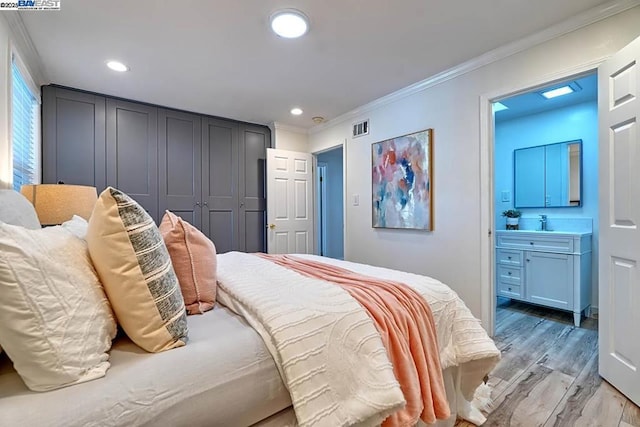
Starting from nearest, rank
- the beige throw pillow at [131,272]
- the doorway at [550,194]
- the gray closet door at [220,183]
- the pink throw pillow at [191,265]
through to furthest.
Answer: the beige throw pillow at [131,272]
the pink throw pillow at [191,265]
the doorway at [550,194]
the gray closet door at [220,183]

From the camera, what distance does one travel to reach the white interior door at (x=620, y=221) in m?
1.66

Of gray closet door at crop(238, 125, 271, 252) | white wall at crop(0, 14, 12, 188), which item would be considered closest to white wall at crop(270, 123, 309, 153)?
gray closet door at crop(238, 125, 271, 252)

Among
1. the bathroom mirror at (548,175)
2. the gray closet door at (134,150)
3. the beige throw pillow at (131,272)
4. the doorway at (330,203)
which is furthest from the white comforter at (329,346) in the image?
the doorway at (330,203)

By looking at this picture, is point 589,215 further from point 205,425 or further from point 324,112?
point 205,425

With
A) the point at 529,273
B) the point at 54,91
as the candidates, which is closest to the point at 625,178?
the point at 529,273

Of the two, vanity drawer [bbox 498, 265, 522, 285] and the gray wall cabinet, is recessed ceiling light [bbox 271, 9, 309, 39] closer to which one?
the gray wall cabinet

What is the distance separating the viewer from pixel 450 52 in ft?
8.05

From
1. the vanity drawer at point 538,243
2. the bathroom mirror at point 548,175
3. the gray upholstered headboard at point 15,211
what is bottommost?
the vanity drawer at point 538,243

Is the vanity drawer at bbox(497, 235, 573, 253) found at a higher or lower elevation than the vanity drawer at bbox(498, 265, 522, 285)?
higher

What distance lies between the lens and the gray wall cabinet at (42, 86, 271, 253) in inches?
123

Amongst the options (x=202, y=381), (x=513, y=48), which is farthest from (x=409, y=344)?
(x=513, y=48)

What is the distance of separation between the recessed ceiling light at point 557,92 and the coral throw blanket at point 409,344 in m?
2.96

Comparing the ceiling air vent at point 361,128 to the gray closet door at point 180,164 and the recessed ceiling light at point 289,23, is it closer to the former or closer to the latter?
the recessed ceiling light at point 289,23

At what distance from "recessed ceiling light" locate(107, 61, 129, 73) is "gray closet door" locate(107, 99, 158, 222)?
79 centimetres
